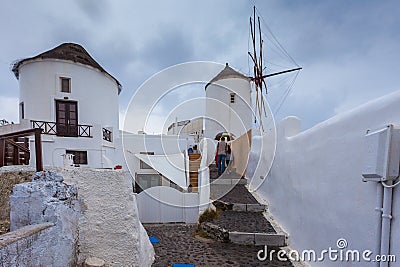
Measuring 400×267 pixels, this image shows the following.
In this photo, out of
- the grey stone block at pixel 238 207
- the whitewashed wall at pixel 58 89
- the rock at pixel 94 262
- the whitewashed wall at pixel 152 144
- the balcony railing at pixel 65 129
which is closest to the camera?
the rock at pixel 94 262

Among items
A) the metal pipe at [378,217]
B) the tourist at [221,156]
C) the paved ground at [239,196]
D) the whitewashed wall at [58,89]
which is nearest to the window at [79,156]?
the whitewashed wall at [58,89]

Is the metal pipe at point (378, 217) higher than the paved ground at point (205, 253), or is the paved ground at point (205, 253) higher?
the metal pipe at point (378, 217)

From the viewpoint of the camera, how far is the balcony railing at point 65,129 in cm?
1073

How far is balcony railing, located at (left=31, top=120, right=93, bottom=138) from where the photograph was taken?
10.7 meters

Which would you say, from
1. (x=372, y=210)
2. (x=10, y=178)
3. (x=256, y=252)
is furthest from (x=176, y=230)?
(x=372, y=210)

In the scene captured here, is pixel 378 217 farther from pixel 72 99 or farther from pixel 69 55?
pixel 69 55

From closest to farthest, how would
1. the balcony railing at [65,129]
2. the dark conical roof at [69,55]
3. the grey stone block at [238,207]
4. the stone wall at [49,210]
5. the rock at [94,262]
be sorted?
the stone wall at [49,210]
the rock at [94,262]
the grey stone block at [238,207]
the balcony railing at [65,129]
the dark conical roof at [69,55]

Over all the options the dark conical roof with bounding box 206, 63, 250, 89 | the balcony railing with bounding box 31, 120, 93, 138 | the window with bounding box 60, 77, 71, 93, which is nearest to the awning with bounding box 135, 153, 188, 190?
the balcony railing with bounding box 31, 120, 93, 138

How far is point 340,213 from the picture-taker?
2.38 m

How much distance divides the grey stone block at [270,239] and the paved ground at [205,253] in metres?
0.11

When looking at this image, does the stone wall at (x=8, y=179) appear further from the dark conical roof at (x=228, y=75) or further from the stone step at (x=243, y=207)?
the dark conical roof at (x=228, y=75)

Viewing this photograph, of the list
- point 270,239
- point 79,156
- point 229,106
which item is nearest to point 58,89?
point 79,156

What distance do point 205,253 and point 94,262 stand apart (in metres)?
1.82

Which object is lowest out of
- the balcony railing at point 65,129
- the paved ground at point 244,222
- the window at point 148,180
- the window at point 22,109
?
the window at point 148,180
